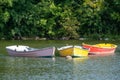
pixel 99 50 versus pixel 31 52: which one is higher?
pixel 31 52

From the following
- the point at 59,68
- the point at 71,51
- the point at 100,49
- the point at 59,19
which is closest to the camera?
the point at 59,68

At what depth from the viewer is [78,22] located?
225 feet

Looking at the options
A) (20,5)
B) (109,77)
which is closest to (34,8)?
(20,5)

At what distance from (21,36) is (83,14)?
9.43 meters

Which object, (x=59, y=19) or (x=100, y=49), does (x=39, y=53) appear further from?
(x=59, y=19)

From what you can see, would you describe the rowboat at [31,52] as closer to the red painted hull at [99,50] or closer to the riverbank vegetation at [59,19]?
the red painted hull at [99,50]

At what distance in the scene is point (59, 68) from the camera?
37094 mm

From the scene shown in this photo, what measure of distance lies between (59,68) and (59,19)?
1262 inches

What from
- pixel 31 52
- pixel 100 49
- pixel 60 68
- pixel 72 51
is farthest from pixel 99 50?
pixel 60 68

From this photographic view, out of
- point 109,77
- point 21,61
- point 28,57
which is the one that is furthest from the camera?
point 28,57

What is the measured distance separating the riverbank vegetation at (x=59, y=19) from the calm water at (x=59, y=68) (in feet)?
71.5

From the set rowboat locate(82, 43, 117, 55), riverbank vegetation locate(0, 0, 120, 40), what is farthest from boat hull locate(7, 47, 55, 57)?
riverbank vegetation locate(0, 0, 120, 40)

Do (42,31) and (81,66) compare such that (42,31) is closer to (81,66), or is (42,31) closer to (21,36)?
(21,36)

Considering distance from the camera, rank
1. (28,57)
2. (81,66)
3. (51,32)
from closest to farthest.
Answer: (81,66)
(28,57)
(51,32)
